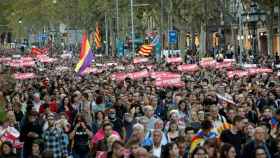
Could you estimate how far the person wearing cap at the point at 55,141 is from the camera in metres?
15.1

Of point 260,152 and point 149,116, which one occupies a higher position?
point 149,116

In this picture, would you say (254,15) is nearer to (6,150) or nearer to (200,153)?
(6,150)

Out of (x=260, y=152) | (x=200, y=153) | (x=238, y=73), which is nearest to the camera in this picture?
(x=200, y=153)

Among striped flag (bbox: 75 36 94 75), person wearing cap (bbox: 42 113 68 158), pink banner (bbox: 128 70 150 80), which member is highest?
striped flag (bbox: 75 36 94 75)

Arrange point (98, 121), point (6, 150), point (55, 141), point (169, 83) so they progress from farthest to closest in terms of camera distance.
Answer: point (169, 83)
point (98, 121)
point (55, 141)
point (6, 150)

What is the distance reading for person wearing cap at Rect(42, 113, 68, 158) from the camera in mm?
15148

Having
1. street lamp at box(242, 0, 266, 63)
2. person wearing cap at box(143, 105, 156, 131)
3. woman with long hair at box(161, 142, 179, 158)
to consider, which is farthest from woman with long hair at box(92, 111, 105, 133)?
street lamp at box(242, 0, 266, 63)

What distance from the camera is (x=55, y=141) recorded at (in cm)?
1523

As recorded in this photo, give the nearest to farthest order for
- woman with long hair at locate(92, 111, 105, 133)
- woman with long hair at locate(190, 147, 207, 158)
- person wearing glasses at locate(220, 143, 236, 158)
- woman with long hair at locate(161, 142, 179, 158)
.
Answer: woman with long hair at locate(190, 147, 207, 158) < person wearing glasses at locate(220, 143, 236, 158) < woman with long hair at locate(161, 142, 179, 158) < woman with long hair at locate(92, 111, 105, 133)

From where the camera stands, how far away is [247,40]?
8369 cm

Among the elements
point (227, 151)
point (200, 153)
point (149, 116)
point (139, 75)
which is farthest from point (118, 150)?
point (139, 75)

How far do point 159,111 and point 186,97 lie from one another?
893 mm

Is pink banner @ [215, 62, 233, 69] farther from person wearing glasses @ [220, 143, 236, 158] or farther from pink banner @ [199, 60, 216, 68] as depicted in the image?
person wearing glasses @ [220, 143, 236, 158]

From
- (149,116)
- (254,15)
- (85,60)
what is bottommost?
(149,116)
